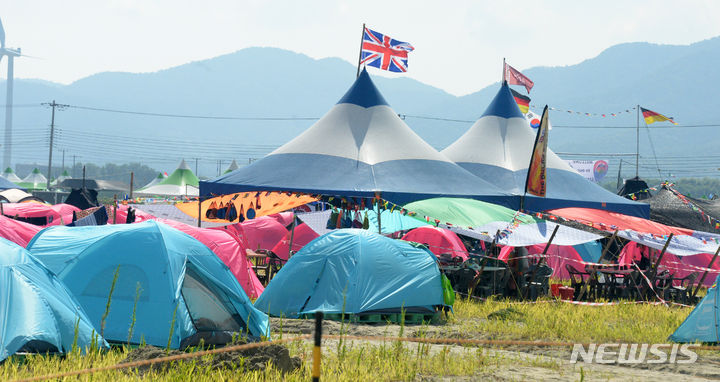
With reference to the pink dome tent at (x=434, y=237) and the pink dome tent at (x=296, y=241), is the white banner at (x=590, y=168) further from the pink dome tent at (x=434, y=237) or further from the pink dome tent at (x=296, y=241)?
the pink dome tent at (x=296, y=241)

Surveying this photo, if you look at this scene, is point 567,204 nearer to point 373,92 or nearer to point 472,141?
point 472,141

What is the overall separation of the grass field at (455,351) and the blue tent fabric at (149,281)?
1.61 feet

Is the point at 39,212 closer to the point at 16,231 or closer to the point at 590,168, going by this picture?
the point at 16,231

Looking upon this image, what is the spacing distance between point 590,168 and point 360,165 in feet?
162

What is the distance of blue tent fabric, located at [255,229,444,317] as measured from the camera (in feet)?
36.8

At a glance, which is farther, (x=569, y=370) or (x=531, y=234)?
(x=531, y=234)

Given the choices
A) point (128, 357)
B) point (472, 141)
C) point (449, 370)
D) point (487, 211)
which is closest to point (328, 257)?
point (449, 370)

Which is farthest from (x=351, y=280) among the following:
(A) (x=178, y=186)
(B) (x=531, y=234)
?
(A) (x=178, y=186)

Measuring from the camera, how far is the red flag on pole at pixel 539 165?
17.6 m

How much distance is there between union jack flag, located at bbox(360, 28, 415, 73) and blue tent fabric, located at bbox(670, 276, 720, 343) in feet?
47.5

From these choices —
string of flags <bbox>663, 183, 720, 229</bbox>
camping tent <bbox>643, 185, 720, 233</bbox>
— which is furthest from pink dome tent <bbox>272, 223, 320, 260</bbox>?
string of flags <bbox>663, 183, 720, 229</bbox>

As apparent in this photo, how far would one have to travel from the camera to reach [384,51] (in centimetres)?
2305

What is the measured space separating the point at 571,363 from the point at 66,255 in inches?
238

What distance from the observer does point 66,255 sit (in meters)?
8.72
